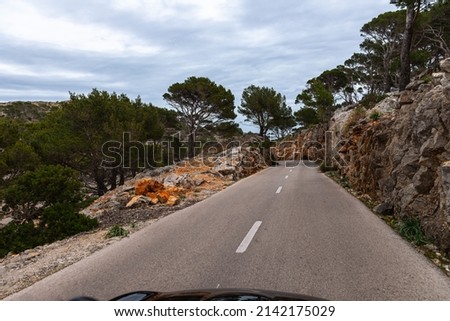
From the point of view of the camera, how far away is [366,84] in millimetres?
48719

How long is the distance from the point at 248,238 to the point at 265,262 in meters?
1.66

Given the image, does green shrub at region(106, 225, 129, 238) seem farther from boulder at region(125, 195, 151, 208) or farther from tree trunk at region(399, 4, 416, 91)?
A: tree trunk at region(399, 4, 416, 91)

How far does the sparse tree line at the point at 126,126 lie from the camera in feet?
56.1

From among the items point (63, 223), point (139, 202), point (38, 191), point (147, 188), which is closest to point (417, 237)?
point (139, 202)

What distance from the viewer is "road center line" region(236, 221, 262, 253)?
22.7ft

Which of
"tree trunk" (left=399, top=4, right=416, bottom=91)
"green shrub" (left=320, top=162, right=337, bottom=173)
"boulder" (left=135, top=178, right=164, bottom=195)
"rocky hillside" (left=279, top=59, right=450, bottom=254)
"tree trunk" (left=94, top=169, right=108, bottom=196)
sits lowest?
"tree trunk" (left=94, top=169, right=108, bottom=196)

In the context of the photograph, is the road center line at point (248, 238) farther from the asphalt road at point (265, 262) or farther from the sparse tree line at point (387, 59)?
the sparse tree line at point (387, 59)

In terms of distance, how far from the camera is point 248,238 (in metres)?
7.73

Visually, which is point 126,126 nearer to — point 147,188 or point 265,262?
point 147,188

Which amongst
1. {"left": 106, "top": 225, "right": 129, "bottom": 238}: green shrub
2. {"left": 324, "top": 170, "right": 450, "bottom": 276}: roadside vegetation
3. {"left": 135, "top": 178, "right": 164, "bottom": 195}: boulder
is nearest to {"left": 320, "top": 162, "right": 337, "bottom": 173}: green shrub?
{"left": 135, "top": 178, "right": 164, "bottom": 195}: boulder

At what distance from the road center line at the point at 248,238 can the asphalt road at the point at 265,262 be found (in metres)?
0.02

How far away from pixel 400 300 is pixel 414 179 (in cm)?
470

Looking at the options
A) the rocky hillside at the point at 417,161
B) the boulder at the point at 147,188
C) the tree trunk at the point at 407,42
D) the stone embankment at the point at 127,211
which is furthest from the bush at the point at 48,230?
the tree trunk at the point at 407,42

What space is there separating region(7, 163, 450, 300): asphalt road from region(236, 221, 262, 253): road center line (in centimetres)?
2
